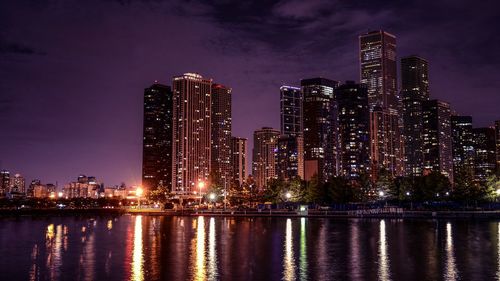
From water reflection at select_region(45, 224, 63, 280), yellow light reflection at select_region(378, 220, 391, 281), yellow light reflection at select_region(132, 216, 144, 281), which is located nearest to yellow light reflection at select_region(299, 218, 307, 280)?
yellow light reflection at select_region(378, 220, 391, 281)

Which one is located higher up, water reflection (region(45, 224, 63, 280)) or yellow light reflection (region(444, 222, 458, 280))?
yellow light reflection (region(444, 222, 458, 280))

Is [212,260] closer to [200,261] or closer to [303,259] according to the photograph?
[200,261]

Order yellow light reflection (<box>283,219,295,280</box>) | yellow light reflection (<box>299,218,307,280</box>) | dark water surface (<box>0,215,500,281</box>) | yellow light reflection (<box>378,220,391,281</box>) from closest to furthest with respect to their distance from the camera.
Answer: yellow light reflection (<box>378,220,391,281</box>) → yellow light reflection (<box>283,219,295,280</box>) → yellow light reflection (<box>299,218,307,280</box>) → dark water surface (<box>0,215,500,281</box>)

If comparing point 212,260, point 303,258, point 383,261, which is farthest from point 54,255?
point 383,261

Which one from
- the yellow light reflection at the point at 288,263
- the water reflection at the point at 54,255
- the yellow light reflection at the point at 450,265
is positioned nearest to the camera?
the yellow light reflection at the point at 450,265

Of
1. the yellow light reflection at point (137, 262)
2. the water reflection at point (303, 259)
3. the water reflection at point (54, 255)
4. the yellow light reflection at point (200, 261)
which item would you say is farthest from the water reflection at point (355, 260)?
the water reflection at point (54, 255)

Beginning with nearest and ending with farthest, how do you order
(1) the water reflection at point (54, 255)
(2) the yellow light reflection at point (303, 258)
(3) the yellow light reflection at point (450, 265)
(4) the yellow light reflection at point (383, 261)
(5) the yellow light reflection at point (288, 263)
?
(3) the yellow light reflection at point (450, 265) < (4) the yellow light reflection at point (383, 261) < (5) the yellow light reflection at point (288, 263) < (2) the yellow light reflection at point (303, 258) < (1) the water reflection at point (54, 255)

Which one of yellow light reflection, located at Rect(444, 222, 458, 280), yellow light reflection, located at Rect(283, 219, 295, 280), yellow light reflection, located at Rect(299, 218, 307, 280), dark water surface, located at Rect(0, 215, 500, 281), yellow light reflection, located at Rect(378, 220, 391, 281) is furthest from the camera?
dark water surface, located at Rect(0, 215, 500, 281)

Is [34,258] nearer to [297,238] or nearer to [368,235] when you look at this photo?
[297,238]

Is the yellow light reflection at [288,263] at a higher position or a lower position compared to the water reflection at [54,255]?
higher

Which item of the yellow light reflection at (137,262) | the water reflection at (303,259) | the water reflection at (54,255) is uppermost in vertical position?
the water reflection at (303,259)

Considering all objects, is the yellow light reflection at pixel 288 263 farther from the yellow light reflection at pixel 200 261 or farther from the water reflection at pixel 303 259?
the yellow light reflection at pixel 200 261

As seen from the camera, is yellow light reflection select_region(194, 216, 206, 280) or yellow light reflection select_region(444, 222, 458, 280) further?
yellow light reflection select_region(194, 216, 206, 280)

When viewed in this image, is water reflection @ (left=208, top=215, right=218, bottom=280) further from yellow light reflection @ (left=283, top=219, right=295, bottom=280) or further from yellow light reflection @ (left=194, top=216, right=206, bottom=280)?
yellow light reflection @ (left=283, top=219, right=295, bottom=280)
